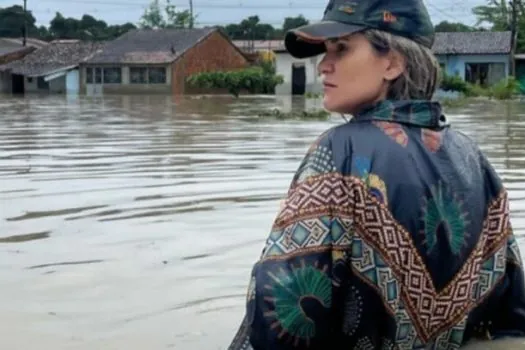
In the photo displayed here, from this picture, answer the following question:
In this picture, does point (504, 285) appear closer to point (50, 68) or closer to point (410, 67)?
point (410, 67)

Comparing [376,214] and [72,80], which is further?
[72,80]

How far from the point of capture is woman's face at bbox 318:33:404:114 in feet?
8.33

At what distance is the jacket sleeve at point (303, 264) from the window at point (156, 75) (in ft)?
204

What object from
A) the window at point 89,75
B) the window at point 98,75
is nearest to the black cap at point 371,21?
the window at point 98,75

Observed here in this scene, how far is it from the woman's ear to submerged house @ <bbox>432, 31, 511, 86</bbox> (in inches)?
2188

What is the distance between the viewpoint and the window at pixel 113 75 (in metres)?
65.8

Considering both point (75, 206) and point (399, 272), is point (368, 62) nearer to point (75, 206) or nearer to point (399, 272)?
point (399, 272)

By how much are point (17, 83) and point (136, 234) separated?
212 ft

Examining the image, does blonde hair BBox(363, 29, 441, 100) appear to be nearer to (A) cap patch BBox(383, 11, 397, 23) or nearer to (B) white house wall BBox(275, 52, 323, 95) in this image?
(A) cap patch BBox(383, 11, 397, 23)

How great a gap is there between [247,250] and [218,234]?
2.20 feet

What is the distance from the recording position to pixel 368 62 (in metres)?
2.54

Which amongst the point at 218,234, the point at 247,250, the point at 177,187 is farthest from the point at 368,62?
the point at 177,187

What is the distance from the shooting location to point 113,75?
6612 centimetres

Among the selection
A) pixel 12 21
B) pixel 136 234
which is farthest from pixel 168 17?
pixel 136 234
